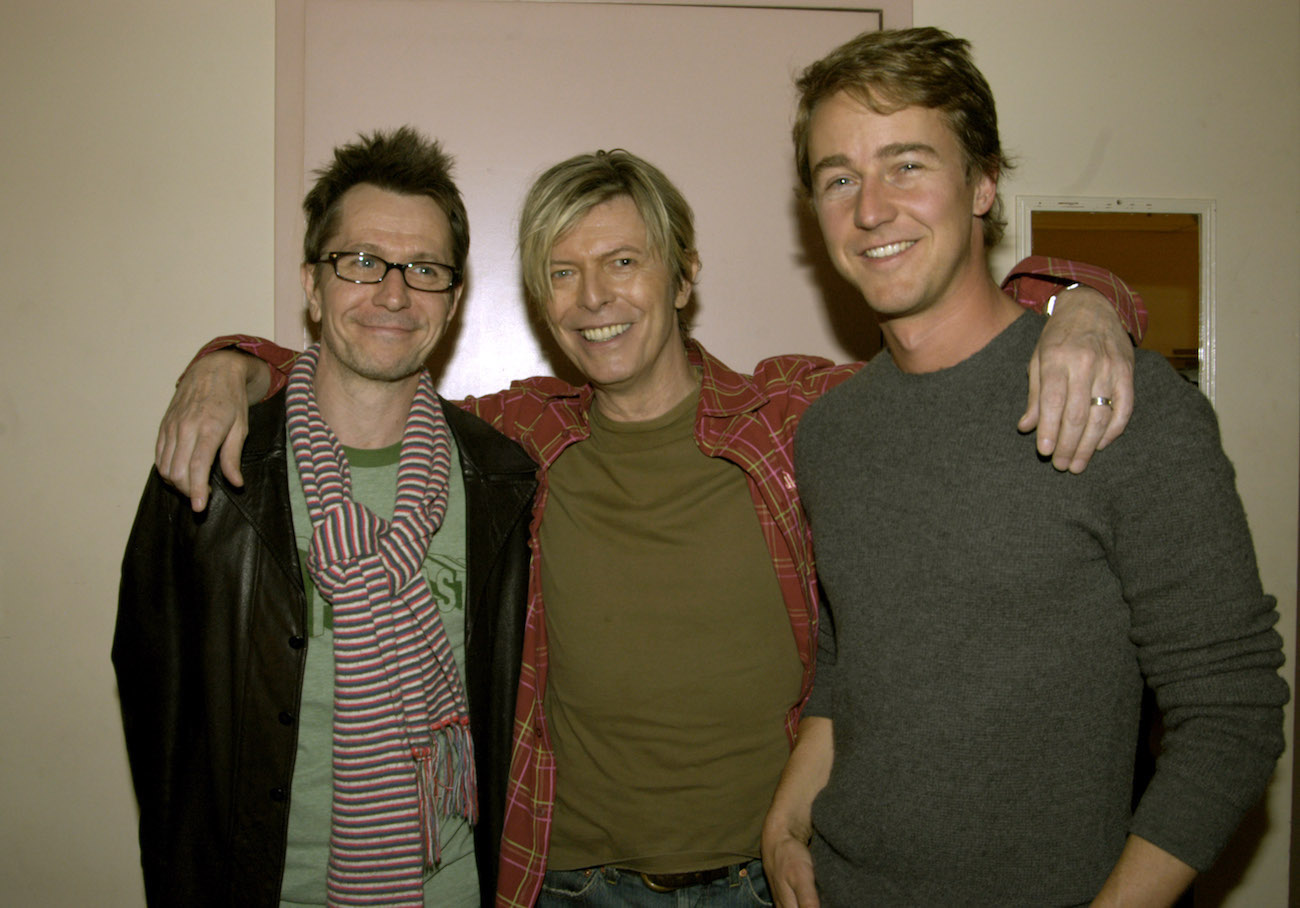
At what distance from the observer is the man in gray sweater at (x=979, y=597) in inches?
38.7

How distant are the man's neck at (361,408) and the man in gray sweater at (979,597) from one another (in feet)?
3.00

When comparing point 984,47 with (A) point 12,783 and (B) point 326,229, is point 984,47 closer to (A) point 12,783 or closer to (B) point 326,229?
(B) point 326,229

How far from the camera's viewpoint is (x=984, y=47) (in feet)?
7.38

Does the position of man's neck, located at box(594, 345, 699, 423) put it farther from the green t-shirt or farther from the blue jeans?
the blue jeans

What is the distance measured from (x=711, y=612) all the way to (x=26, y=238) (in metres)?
2.06

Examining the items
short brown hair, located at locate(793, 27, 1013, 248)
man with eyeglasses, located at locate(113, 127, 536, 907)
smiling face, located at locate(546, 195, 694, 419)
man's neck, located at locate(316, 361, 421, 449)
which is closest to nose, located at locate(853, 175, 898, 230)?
short brown hair, located at locate(793, 27, 1013, 248)

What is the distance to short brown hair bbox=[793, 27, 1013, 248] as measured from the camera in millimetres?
1233

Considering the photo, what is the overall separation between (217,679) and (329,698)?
0.68 feet

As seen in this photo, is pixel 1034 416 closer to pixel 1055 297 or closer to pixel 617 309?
pixel 1055 297

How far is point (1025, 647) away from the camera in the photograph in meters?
1.12

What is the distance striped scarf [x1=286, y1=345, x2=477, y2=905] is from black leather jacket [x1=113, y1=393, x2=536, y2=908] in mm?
81

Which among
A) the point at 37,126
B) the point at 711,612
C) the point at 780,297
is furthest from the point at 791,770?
the point at 37,126

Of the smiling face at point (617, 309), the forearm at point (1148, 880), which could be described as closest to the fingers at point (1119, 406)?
the forearm at point (1148, 880)

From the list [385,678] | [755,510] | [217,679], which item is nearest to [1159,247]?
[755,510]
